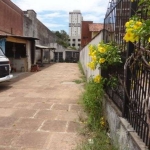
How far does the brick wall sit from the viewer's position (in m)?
14.7

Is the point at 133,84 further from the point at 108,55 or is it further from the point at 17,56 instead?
the point at 17,56

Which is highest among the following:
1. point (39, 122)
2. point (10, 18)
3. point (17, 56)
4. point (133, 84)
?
point (10, 18)

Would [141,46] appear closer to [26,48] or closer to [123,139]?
[123,139]

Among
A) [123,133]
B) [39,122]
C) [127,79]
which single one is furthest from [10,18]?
[123,133]

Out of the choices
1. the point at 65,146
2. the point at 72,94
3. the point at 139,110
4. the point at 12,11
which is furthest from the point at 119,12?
the point at 12,11

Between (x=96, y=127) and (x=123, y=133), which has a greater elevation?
(x=123, y=133)

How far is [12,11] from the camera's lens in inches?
656

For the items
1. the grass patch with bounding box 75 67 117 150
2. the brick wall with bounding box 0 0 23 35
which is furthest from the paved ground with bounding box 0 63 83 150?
the brick wall with bounding box 0 0 23 35

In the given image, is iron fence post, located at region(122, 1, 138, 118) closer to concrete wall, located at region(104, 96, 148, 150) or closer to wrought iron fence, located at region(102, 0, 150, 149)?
wrought iron fence, located at region(102, 0, 150, 149)

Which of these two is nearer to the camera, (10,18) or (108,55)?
(108,55)

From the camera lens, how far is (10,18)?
16250mm

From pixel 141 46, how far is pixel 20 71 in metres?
13.2

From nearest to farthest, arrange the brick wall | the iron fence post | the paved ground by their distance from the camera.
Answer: the iron fence post, the paved ground, the brick wall

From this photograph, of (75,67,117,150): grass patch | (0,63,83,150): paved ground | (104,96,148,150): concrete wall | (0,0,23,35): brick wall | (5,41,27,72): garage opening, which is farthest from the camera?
(0,0,23,35): brick wall
